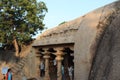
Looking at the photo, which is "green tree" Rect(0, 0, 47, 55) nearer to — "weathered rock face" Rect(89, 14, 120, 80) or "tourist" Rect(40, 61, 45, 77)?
"tourist" Rect(40, 61, 45, 77)

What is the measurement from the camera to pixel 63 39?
656 inches

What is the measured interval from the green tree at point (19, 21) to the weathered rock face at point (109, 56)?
1907 cm

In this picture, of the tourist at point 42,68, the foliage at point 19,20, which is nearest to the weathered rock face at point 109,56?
the tourist at point 42,68

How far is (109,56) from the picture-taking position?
10266 mm

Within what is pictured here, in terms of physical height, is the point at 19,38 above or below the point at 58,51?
above

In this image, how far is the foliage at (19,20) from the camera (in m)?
29.2

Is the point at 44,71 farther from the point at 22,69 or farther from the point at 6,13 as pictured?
the point at 6,13

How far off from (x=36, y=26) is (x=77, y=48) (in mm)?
17354

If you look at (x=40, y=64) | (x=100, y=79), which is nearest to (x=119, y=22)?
(x=100, y=79)

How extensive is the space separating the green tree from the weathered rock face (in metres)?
19.1

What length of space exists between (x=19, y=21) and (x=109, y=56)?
843 inches

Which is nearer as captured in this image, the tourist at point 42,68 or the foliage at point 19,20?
the tourist at point 42,68

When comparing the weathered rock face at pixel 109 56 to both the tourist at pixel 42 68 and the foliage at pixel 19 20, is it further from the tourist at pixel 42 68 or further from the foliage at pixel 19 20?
the foliage at pixel 19 20

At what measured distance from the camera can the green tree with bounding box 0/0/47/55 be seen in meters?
29.2
